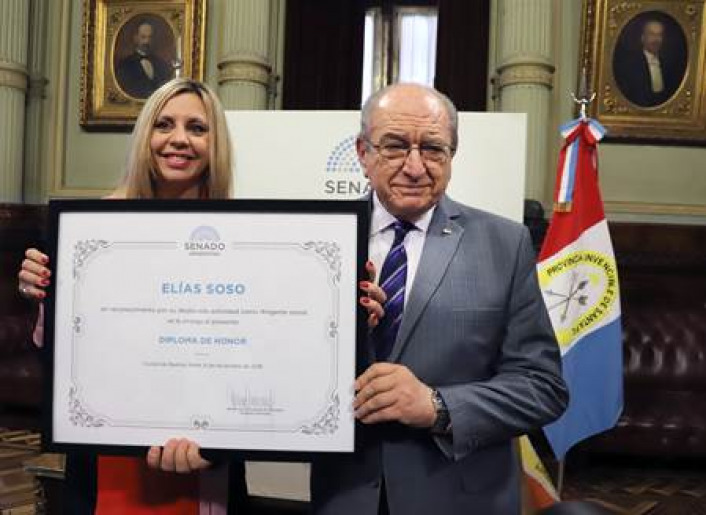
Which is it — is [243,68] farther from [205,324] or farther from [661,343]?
[205,324]

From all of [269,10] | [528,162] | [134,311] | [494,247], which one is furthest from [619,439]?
[269,10]

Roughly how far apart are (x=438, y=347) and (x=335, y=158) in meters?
1.97

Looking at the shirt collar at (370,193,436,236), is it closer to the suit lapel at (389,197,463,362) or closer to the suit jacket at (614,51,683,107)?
the suit lapel at (389,197,463,362)

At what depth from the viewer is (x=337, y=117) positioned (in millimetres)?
3262

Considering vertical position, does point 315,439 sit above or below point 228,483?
above

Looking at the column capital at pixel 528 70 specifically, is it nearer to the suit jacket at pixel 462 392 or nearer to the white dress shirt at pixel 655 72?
the white dress shirt at pixel 655 72

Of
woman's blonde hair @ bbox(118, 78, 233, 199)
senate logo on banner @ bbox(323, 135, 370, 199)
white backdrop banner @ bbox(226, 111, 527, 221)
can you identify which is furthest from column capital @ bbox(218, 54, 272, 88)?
woman's blonde hair @ bbox(118, 78, 233, 199)

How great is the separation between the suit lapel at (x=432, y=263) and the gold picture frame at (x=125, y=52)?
6.25 m

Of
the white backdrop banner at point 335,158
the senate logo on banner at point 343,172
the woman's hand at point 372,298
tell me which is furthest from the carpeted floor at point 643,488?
the woman's hand at point 372,298

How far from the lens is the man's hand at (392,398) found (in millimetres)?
1281

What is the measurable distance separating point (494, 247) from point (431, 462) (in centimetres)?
46

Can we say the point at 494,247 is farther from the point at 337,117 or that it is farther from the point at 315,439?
the point at 337,117

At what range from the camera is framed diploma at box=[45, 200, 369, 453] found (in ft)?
4.47

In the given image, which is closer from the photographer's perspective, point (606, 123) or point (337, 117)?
point (337, 117)
